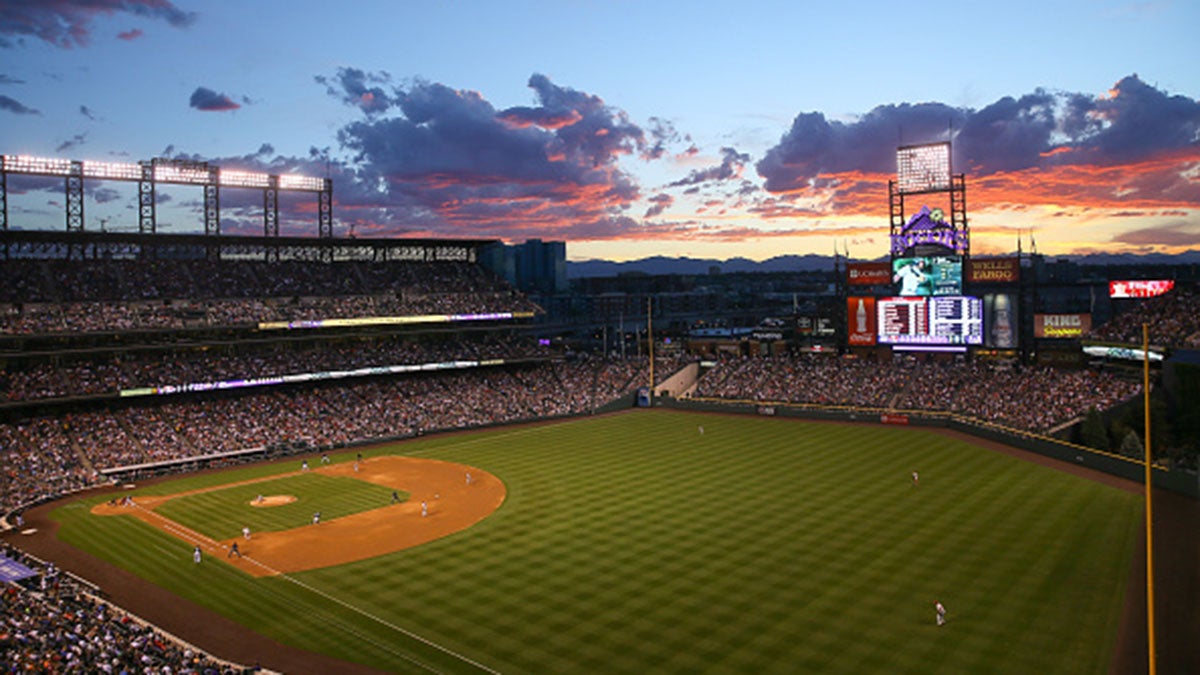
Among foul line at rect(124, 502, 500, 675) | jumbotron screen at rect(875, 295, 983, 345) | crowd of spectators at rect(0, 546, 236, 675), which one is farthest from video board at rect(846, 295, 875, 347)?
crowd of spectators at rect(0, 546, 236, 675)

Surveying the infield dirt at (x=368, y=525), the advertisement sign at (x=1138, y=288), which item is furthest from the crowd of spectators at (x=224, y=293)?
the advertisement sign at (x=1138, y=288)

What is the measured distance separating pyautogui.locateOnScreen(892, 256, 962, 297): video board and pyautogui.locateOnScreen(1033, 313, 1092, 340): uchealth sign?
5.94m

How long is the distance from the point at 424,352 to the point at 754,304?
12115cm

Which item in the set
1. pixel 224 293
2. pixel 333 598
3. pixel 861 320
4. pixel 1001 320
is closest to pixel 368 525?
pixel 333 598

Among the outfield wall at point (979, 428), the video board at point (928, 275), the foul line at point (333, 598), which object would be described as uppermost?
the video board at point (928, 275)

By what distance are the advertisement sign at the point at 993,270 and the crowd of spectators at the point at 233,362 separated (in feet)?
120

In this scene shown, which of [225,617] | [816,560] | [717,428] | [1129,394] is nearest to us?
[225,617]

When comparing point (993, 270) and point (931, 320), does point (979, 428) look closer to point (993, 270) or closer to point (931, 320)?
point (931, 320)

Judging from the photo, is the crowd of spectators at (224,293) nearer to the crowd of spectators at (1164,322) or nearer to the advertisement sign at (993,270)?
the advertisement sign at (993,270)

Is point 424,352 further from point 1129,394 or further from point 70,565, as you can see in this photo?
point 1129,394

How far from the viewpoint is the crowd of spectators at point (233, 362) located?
2016 inches

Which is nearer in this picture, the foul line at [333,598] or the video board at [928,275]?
the foul line at [333,598]

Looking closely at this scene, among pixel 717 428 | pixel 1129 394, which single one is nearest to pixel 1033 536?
pixel 1129 394

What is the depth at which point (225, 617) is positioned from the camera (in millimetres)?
25828
